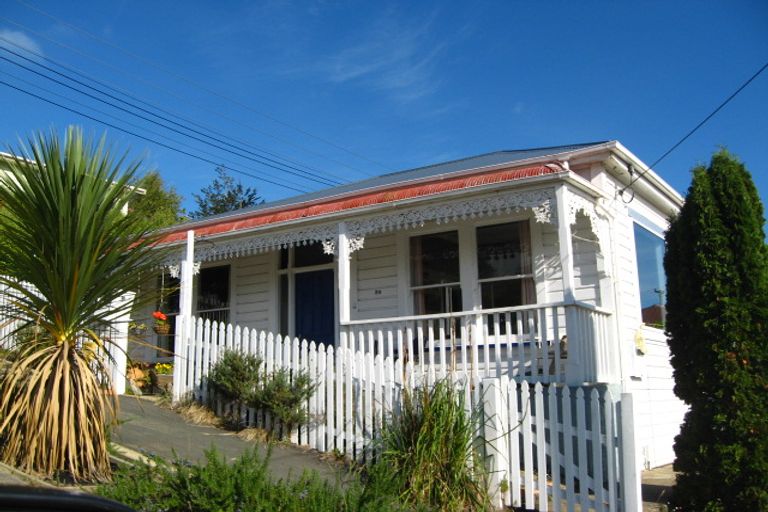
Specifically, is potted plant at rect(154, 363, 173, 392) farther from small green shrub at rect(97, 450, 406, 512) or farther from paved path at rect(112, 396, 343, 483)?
small green shrub at rect(97, 450, 406, 512)

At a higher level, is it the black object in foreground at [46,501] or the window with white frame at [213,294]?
the window with white frame at [213,294]

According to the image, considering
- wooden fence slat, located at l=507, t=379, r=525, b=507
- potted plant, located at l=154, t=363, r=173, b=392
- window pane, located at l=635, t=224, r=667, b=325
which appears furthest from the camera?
potted plant, located at l=154, t=363, r=173, b=392

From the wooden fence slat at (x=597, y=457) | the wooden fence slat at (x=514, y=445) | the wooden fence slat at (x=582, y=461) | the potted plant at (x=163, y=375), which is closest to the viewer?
the wooden fence slat at (x=597, y=457)

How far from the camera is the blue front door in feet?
44.9

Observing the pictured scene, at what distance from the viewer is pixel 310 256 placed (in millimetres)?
14117

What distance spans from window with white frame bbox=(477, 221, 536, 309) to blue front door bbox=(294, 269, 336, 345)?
3.39 metres

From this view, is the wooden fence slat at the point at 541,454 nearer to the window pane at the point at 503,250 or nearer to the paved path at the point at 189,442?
the paved path at the point at 189,442

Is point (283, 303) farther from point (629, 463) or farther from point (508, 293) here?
point (629, 463)

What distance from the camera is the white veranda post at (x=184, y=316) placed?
10500 millimetres

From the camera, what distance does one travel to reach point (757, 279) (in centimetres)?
632

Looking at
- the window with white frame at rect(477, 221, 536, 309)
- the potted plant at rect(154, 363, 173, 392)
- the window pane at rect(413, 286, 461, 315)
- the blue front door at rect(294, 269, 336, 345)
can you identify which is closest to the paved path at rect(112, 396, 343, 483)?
the potted plant at rect(154, 363, 173, 392)

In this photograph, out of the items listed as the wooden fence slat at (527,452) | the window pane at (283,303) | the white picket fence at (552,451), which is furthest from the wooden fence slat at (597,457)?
the window pane at (283,303)

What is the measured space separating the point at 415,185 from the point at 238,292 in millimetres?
5385

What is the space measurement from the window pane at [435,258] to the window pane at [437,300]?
136mm
